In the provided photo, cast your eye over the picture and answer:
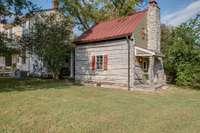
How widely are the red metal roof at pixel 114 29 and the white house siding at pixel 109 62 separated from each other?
0.44m

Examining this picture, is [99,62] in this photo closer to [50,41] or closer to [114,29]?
[114,29]

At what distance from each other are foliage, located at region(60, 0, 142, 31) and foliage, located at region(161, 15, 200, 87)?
427 inches

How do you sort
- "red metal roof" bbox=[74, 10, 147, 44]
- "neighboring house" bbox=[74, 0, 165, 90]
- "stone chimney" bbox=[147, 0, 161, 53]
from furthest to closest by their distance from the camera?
1. "stone chimney" bbox=[147, 0, 161, 53]
2. "red metal roof" bbox=[74, 10, 147, 44]
3. "neighboring house" bbox=[74, 0, 165, 90]

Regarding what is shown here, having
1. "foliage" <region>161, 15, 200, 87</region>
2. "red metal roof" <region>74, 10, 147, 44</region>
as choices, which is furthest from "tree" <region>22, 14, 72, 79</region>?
"foliage" <region>161, 15, 200, 87</region>

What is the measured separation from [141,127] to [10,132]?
3.35 m

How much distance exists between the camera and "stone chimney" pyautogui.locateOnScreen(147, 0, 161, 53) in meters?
17.6

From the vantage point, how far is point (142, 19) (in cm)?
1733

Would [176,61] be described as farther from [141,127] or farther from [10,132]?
[10,132]

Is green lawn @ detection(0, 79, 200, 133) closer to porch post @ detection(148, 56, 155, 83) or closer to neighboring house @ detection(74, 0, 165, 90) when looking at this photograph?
neighboring house @ detection(74, 0, 165, 90)

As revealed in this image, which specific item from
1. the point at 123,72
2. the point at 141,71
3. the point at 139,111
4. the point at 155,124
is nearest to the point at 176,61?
the point at 141,71

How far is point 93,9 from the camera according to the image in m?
28.6

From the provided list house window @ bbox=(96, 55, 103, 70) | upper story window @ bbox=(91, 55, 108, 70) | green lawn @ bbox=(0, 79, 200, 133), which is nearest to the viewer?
green lawn @ bbox=(0, 79, 200, 133)

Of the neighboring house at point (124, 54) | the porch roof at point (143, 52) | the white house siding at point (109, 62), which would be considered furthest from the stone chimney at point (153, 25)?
the white house siding at point (109, 62)

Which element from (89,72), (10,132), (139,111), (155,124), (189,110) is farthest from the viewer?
(89,72)
